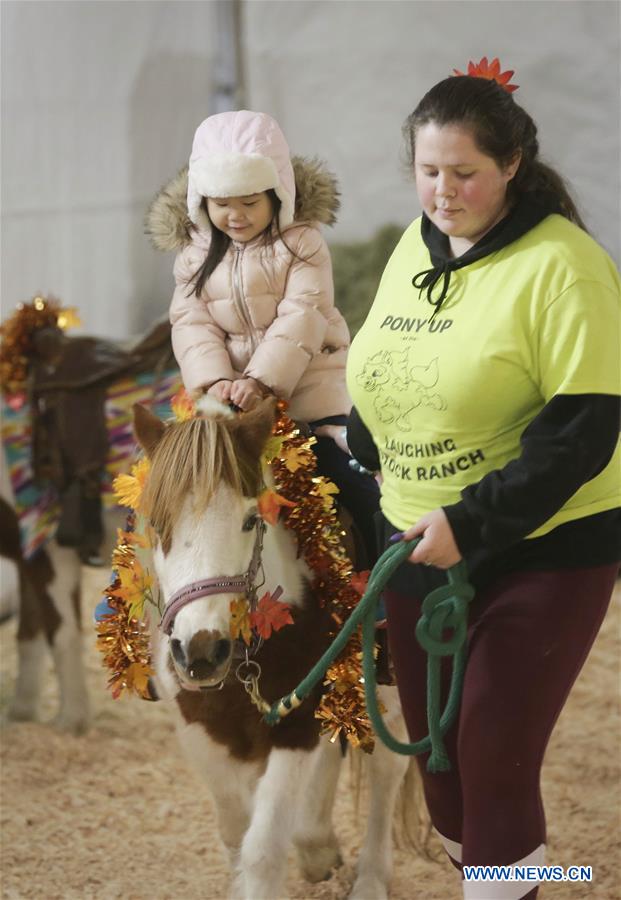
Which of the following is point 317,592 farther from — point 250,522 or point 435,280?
point 435,280

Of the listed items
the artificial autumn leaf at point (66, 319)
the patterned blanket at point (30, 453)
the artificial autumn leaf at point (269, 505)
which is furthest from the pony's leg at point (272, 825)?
the artificial autumn leaf at point (66, 319)

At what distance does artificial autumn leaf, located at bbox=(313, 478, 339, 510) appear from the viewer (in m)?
Answer: 2.04

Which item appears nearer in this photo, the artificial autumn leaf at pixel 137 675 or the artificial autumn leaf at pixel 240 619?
the artificial autumn leaf at pixel 240 619

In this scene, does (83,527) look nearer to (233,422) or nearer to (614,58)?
(233,422)

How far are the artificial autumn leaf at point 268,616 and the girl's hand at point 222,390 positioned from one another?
348 millimetres

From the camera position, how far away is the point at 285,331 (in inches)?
78.5

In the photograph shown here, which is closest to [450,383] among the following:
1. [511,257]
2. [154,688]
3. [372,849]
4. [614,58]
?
[511,257]

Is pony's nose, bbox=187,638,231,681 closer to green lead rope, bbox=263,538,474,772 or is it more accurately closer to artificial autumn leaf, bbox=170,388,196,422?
green lead rope, bbox=263,538,474,772

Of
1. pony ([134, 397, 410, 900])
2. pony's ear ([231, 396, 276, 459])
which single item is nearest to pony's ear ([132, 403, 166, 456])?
pony ([134, 397, 410, 900])

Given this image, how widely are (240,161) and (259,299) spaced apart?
0.80ft

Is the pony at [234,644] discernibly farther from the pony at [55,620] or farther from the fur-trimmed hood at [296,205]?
the pony at [55,620]

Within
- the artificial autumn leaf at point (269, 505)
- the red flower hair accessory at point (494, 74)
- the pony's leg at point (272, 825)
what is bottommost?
the pony's leg at point (272, 825)

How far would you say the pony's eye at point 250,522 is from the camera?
1.85 metres

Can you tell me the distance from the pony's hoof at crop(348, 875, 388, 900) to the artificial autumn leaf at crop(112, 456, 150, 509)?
43.9 inches
